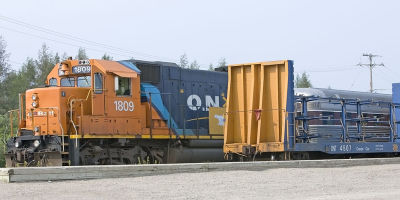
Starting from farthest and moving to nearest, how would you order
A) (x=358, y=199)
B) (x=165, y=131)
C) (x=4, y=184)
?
(x=165, y=131) → (x=4, y=184) → (x=358, y=199)

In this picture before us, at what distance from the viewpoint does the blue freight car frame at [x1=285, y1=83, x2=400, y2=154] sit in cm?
1620

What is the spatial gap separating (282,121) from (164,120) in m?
4.14

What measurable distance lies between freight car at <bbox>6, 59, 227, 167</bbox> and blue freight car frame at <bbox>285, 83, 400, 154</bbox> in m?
3.94

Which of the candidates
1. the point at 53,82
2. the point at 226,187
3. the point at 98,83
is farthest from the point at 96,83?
the point at 226,187

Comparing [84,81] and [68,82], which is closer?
[84,81]

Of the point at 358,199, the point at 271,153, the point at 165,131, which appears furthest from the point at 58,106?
the point at 358,199

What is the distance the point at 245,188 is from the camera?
1083 centimetres

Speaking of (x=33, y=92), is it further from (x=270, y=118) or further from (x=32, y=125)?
(x=270, y=118)

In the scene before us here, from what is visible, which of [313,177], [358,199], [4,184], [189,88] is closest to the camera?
[358,199]

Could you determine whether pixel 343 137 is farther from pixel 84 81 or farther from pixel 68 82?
pixel 68 82

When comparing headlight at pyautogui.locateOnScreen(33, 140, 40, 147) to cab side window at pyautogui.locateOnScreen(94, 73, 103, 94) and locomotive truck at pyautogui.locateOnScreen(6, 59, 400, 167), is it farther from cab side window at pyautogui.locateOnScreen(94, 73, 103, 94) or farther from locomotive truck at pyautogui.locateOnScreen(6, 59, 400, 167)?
cab side window at pyautogui.locateOnScreen(94, 73, 103, 94)

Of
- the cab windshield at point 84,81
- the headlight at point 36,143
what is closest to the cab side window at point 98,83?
the cab windshield at point 84,81

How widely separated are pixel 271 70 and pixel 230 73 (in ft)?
4.45

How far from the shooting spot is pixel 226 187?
35.7ft
